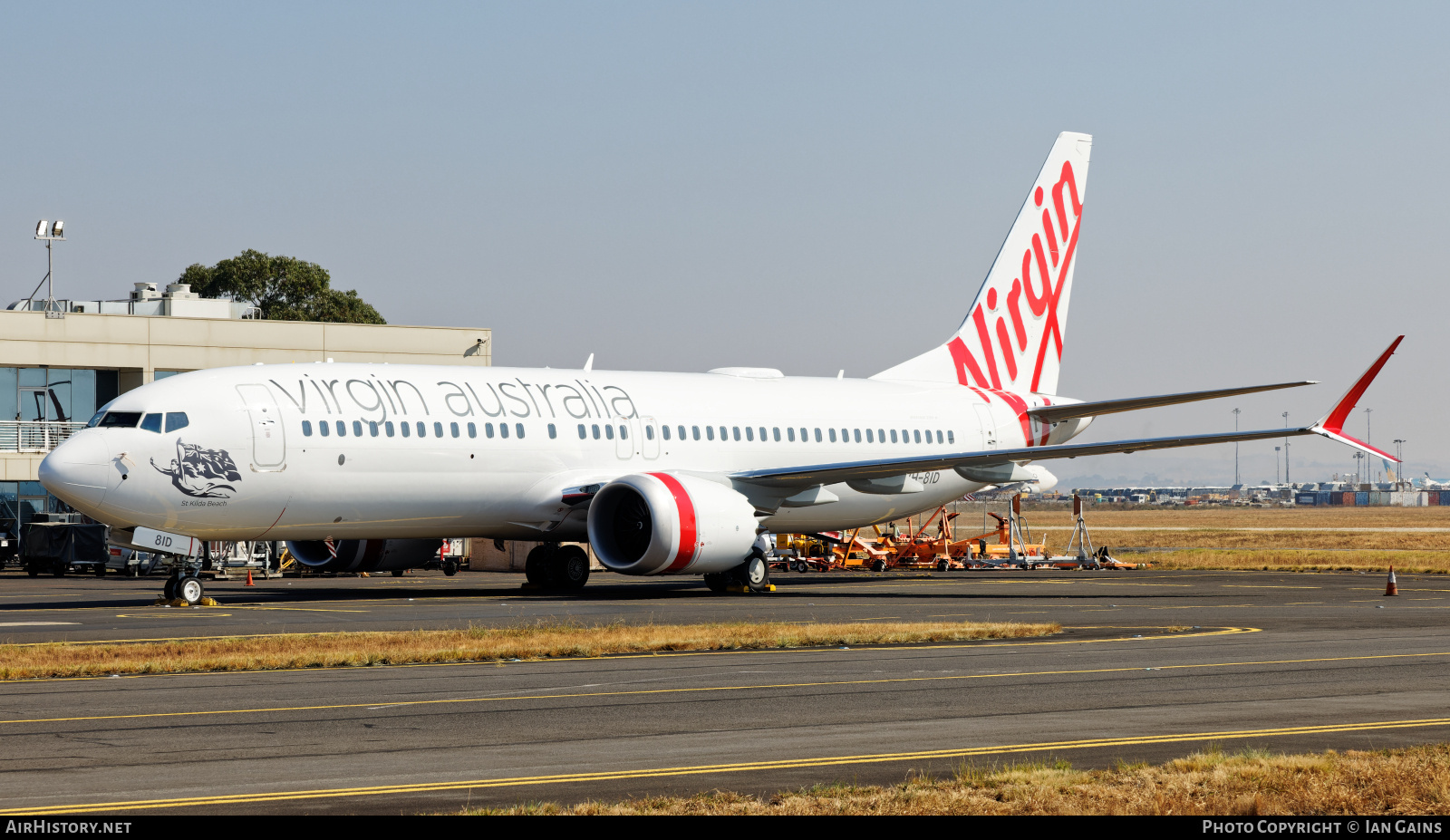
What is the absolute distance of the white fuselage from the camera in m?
29.1

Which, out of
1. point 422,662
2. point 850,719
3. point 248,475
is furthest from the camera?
point 248,475

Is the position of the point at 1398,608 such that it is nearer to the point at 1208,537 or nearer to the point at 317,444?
the point at 317,444

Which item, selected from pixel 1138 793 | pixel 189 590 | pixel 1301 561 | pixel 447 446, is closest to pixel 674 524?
pixel 447 446

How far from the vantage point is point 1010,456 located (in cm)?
3412

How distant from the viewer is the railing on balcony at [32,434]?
53.1 meters

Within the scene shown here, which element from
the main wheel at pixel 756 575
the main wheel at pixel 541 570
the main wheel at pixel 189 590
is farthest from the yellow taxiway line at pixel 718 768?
the main wheel at pixel 541 570

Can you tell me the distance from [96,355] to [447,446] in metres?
26.3

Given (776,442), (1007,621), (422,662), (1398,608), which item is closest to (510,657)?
(422,662)

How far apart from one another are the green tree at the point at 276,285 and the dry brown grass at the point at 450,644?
88315mm

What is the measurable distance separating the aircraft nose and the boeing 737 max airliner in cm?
3

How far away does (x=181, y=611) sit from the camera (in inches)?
1096

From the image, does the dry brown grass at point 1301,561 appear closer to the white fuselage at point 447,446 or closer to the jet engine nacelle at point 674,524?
the white fuselage at point 447,446

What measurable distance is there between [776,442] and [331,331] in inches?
943

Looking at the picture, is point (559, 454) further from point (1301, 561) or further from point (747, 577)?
point (1301, 561)
